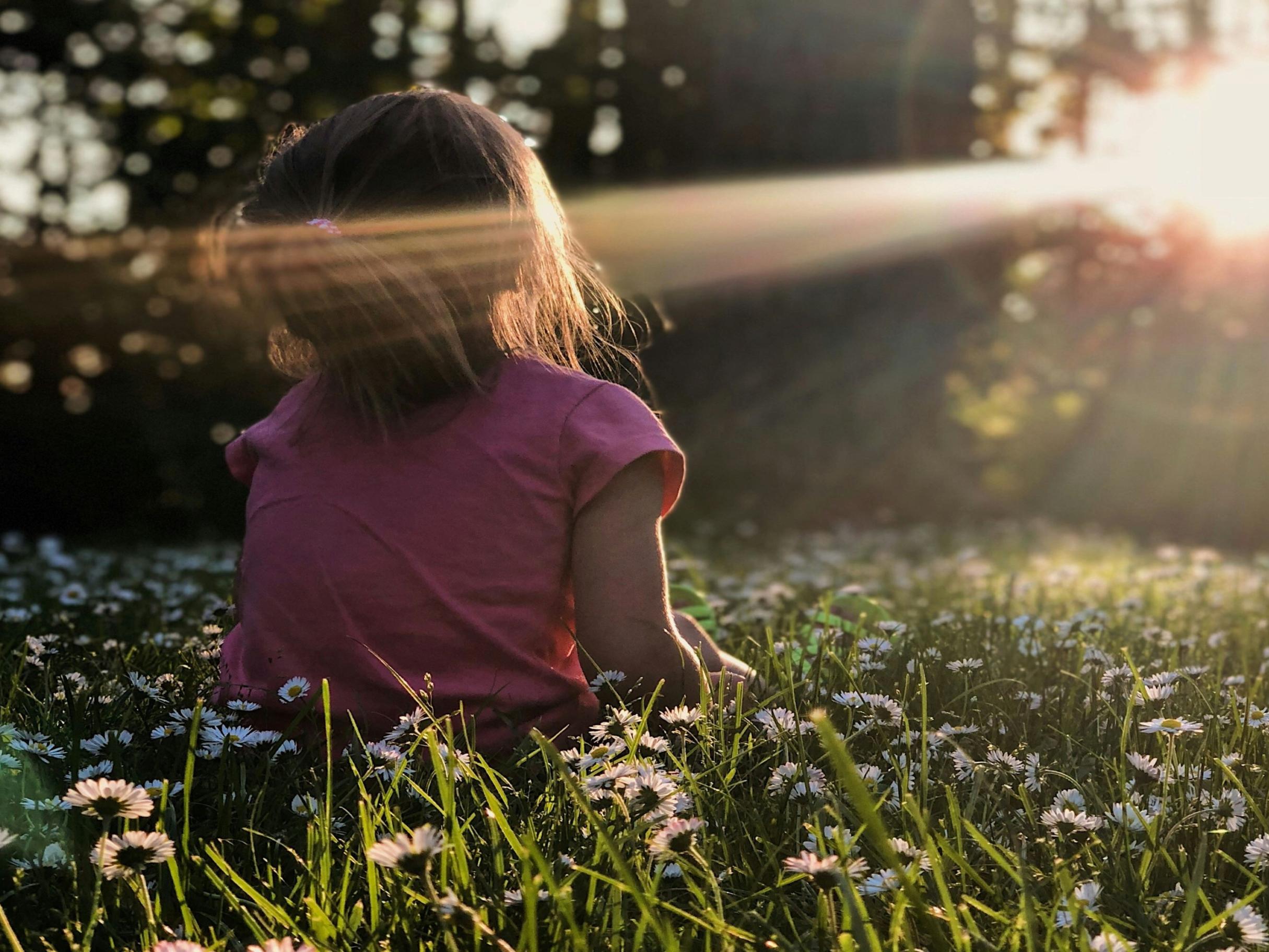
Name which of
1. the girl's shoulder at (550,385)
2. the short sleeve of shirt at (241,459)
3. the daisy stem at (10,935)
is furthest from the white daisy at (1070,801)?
the short sleeve of shirt at (241,459)

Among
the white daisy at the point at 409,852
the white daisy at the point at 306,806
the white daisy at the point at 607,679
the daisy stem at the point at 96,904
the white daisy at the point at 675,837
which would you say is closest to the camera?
the white daisy at the point at 409,852

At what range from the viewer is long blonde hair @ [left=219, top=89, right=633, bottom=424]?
6.11ft

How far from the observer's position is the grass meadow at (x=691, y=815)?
132 centimetres

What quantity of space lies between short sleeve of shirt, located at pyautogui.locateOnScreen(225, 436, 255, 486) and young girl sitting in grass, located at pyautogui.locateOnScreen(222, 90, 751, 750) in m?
0.35

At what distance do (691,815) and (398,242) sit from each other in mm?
995

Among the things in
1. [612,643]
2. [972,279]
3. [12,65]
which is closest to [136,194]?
[12,65]

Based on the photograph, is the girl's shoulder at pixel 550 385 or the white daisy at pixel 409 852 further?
the girl's shoulder at pixel 550 385

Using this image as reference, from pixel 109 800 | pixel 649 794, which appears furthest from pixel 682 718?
pixel 109 800

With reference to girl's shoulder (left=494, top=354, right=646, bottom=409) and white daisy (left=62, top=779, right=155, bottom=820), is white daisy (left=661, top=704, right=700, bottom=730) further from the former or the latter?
white daisy (left=62, top=779, right=155, bottom=820)

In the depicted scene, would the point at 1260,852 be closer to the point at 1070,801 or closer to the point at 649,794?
the point at 1070,801

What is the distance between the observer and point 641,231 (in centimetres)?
1107

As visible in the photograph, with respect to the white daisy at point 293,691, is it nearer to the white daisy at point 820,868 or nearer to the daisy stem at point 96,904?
the daisy stem at point 96,904

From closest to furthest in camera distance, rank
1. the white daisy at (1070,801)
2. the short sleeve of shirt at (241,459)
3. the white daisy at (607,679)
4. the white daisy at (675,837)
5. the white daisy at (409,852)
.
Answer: the white daisy at (409,852) → the white daisy at (675,837) → the white daisy at (1070,801) → the white daisy at (607,679) → the short sleeve of shirt at (241,459)

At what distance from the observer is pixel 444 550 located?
196 centimetres
